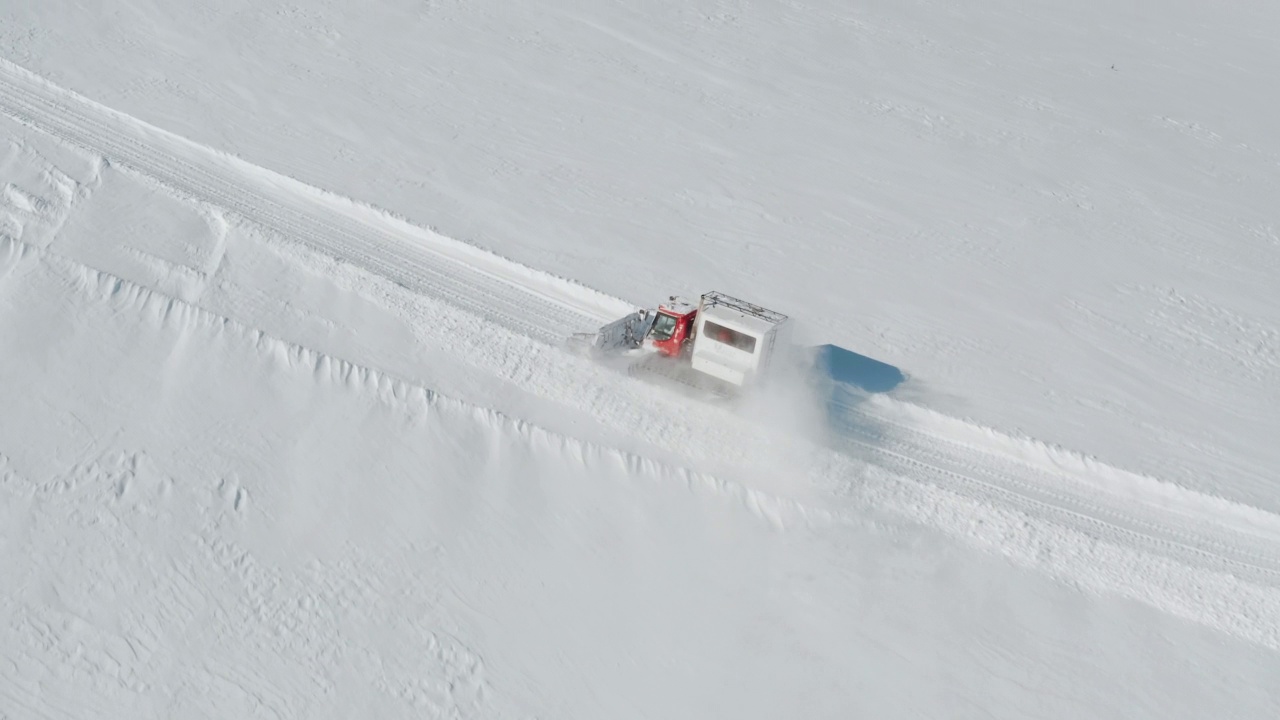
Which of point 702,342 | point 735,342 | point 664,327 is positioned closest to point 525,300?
point 664,327

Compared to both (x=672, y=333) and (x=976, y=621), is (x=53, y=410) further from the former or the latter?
(x=976, y=621)

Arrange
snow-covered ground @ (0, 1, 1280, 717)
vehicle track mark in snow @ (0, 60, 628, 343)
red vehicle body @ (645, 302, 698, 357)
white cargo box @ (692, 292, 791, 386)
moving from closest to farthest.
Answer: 1. snow-covered ground @ (0, 1, 1280, 717)
2. white cargo box @ (692, 292, 791, 386)
3. red vehicle body @ (645, 302, 698, 357)
4. vehicle track mark in snow @ (0, 60, 628, 343)

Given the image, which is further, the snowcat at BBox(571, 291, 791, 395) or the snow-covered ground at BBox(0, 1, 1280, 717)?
the snowcat at BBox(571, 291, 791, 395)

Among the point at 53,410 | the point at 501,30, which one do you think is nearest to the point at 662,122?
the point at 501,30

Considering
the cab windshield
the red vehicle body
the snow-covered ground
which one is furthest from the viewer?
the cab windshield

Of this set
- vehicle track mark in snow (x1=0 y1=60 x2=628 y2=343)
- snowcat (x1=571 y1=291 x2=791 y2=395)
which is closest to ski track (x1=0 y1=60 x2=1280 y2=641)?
vehicle track mark in snow (x1=0 y1=60 x2=628 y2=343)

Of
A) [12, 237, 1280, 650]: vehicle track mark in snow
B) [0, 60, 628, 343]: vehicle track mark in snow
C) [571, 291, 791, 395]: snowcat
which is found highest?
[0, 60, 628, 343]: vehicle track mark in snow

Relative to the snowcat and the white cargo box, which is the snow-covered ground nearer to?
the snowcat
